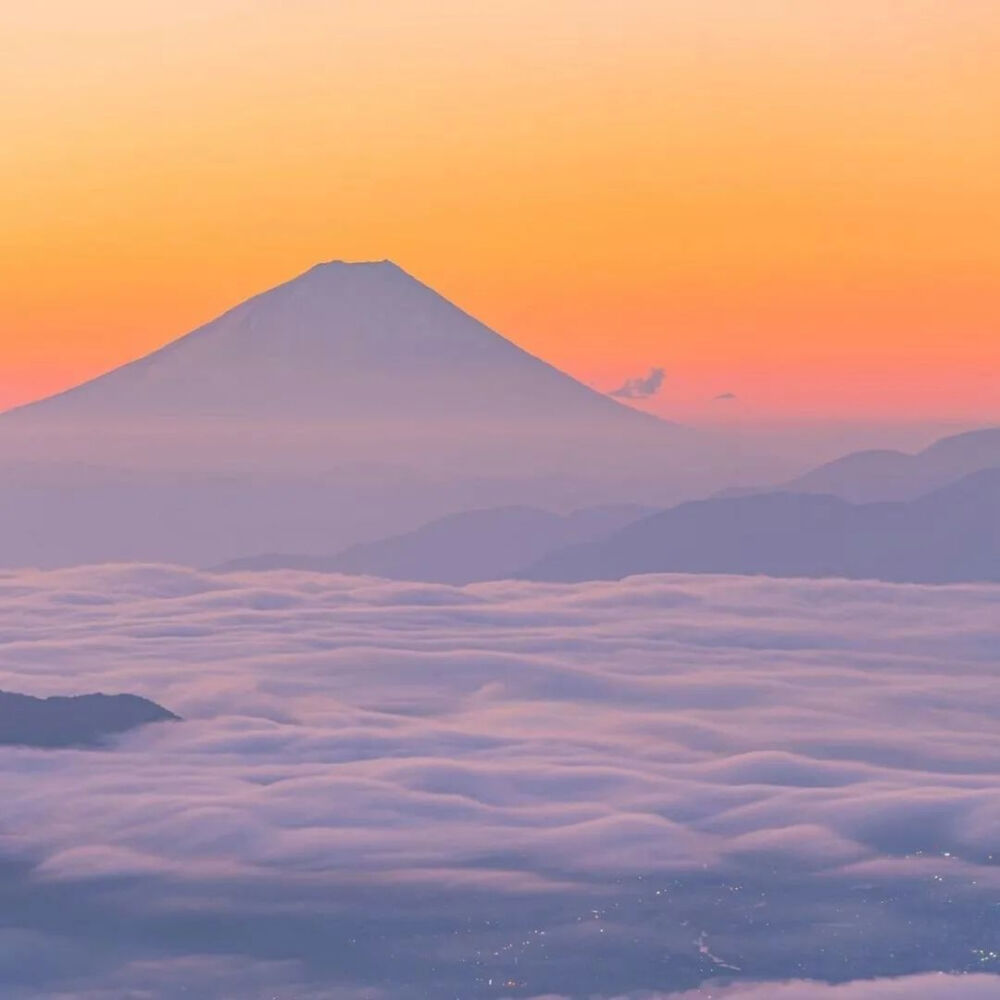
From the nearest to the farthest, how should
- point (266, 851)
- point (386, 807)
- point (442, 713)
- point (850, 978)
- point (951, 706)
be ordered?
point (850, 978) → point (266, 851) → point (386, 807) → point (442, 713) → point (951, 706)

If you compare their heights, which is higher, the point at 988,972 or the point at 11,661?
the point at 11,661

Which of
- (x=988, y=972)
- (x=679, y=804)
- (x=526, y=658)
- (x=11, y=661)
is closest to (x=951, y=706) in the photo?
(x=526, y=658)

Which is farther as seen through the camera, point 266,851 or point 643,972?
point 266,851

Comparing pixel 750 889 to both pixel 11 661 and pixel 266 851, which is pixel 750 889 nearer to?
pixel 266 851

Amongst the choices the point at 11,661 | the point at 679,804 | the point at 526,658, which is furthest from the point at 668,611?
the point at 679,804

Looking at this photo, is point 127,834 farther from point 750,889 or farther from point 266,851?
point 750,889

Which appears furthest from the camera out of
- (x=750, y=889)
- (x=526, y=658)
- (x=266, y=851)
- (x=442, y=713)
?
(x=526, y=658)
